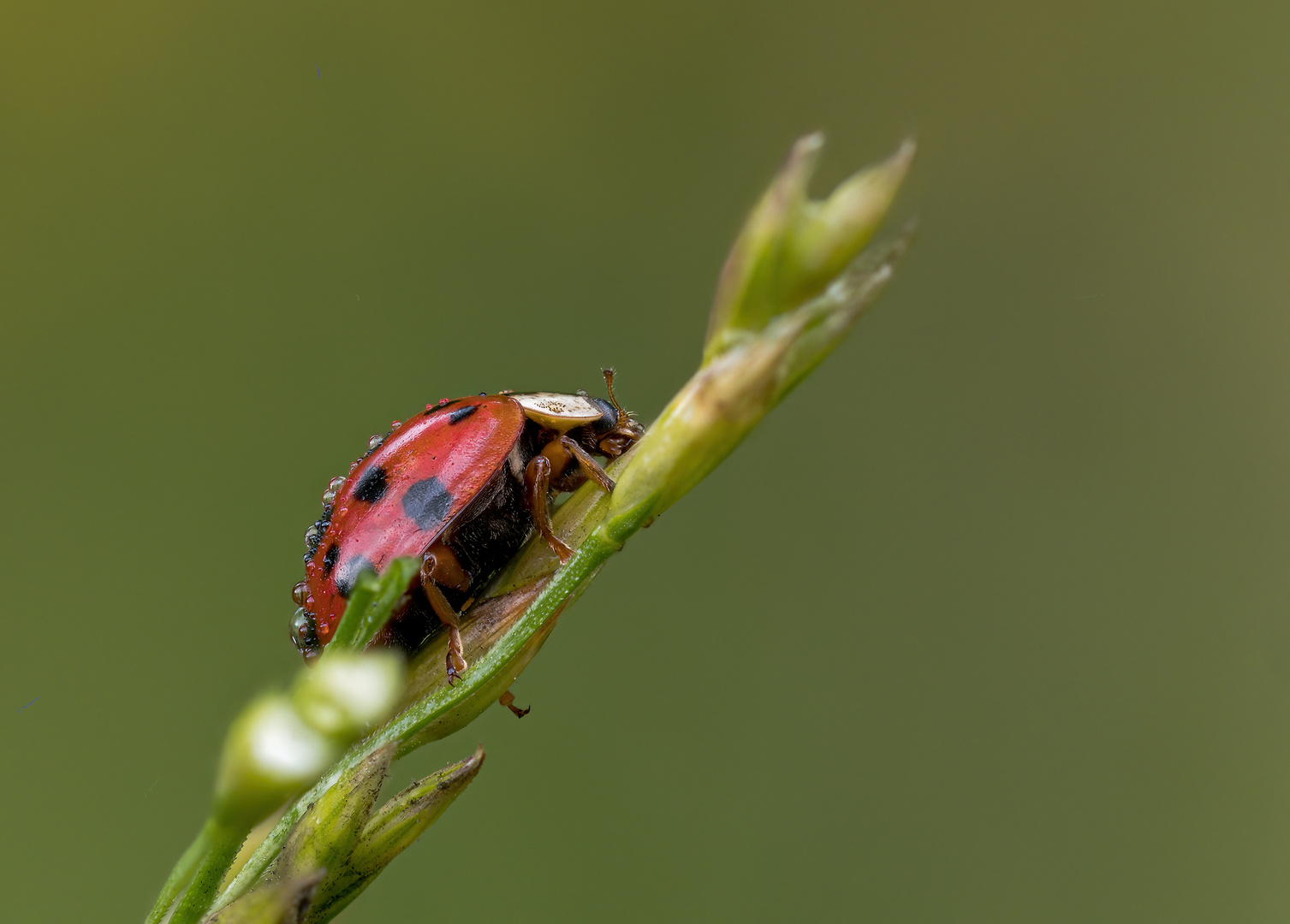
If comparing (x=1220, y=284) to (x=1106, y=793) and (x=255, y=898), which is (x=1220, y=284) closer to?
(x=1106, y=793)

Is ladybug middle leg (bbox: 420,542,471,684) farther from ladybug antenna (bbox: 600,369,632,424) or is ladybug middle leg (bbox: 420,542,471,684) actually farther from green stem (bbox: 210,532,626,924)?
ladybug antenna (bbox: 600,369,632,424)

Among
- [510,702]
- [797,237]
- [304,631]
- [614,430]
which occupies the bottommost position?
[510,702]

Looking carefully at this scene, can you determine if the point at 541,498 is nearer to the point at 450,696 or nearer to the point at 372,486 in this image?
the point at 372,486

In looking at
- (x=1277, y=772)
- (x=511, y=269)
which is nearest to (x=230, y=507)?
(x=511, y=269)

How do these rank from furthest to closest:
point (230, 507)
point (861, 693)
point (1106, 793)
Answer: point (1106, 793)
point (861, 693)
point (230, 507)

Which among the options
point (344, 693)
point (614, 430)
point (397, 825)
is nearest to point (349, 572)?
point (397, 825)

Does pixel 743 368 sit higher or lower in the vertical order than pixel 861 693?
higher
